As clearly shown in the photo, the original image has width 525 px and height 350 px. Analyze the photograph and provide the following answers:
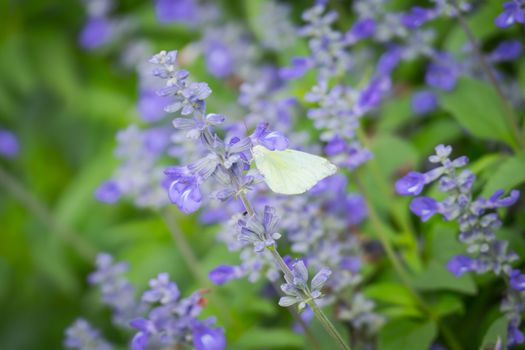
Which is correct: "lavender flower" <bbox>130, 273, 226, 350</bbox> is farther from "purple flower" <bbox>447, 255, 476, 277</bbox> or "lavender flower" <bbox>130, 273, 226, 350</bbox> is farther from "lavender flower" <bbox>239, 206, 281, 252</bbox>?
"purple flower" <bbox>447, 255, 476, 277</bbox>

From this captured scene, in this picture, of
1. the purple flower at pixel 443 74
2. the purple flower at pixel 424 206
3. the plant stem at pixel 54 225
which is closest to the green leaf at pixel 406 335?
the purple flower at pixel 424 206

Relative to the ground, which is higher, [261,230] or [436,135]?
[436,135]

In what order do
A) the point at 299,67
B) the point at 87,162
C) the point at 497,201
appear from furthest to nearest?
1. the point at 87,162
2. the point at 299,67
3. the point at 497,201

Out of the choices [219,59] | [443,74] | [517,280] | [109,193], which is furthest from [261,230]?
[219,59]

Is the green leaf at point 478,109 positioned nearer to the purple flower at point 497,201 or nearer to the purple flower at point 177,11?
the purple flower at point 497,201

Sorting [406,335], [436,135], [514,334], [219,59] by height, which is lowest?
[514,334]

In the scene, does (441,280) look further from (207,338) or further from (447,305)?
(207,338)

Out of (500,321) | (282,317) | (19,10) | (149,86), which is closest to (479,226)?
(500,321)

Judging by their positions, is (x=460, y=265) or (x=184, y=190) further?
(x=460, y=265)

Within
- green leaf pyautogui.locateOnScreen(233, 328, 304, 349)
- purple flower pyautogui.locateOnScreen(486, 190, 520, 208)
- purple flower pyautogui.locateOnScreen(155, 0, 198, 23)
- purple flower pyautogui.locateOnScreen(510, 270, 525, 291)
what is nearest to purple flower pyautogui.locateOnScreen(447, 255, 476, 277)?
purple flower pyautogui.locateOnScreen(510, 270, 525, 291)
